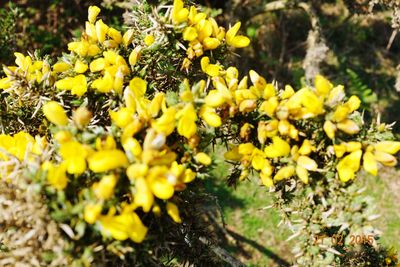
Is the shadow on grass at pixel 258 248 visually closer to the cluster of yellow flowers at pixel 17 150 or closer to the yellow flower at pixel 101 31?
the yellow flower at pixel 101 31

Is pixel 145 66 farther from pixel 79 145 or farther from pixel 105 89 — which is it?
pixel 79 145

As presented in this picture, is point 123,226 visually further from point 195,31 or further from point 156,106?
point 195,31

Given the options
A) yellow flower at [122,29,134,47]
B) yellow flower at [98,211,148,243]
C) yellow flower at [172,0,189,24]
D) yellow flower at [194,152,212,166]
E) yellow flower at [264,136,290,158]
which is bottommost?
yellow flower at [98,211,148,243]

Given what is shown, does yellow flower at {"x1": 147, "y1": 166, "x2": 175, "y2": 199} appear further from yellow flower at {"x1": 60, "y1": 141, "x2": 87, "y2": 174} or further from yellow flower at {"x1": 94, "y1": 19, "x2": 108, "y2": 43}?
yellow flower at {"x1": 94, "y1": 19, "x2": 108, "y2": 43}

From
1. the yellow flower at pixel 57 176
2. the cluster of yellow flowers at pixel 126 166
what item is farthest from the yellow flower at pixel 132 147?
the yellow flower at pixel 57 176

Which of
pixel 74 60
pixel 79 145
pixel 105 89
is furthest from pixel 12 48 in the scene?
pixel 79 145

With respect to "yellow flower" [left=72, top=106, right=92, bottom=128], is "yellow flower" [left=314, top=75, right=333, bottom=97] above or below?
above

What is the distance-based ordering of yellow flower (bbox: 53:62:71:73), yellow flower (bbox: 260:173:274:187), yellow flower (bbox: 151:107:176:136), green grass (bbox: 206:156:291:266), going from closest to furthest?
yellow flower (bbox: 151:107:176:136)
yellow flower (bbox: 260:173:274:187)
yellow flower (bbox: 53:62:71:73)
green grass (bbox: 206:156:291:266)

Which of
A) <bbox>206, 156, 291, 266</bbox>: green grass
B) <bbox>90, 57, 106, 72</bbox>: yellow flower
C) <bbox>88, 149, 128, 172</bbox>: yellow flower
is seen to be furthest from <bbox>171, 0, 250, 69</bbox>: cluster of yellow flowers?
<bbox>206, 156, 291, 266</bbox>: green grass
